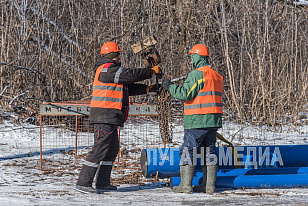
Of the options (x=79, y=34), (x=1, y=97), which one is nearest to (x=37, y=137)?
(x=1, y=97)

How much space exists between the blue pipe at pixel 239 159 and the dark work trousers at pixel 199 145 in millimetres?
310

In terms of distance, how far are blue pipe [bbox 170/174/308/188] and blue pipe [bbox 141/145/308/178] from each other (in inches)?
14.9

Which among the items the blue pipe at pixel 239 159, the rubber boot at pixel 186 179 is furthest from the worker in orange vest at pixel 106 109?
the rubber boot at pixel 186 179

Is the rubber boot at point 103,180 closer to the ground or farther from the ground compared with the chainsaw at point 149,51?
closer to the ground

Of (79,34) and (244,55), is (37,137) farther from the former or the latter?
(244,55)

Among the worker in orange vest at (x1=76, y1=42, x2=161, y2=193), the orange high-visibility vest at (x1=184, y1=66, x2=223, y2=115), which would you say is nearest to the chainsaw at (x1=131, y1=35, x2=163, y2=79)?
the worker in orange vest at (x1=76, y1=42, x2=161, y2=193)

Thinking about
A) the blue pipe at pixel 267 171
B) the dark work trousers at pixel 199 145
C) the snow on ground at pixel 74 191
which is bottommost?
the snow on ground at pixel 74 191

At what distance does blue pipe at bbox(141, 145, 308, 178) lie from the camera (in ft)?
18.7

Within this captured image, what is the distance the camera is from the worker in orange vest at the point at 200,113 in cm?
496

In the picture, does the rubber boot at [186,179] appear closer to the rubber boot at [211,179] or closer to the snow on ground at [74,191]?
the snow on ground at [74,191]

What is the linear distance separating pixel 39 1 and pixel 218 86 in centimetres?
796

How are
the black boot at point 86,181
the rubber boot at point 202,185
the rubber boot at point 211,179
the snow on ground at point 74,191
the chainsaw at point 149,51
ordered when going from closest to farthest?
the snow on ground at point 74,191, the black boot at point 86,181, the rubber boot at point 211,179, the rubber boot at point 202,185, the chainsaw at point 149,51

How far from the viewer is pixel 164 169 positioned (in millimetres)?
5711

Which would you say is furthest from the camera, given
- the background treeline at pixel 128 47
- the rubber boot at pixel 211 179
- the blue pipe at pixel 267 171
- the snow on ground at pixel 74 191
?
the background treeline at pixel 128 47
